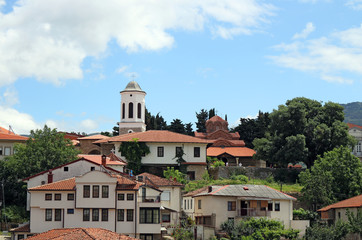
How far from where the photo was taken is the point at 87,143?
9100cm

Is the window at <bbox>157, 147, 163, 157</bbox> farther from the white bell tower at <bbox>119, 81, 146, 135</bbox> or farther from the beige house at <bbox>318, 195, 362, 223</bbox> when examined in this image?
the white bell tower at <bbox>119, 81, 146, 135</bbox>

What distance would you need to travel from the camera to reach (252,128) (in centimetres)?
10462

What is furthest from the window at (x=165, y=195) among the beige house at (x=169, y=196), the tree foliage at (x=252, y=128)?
the tree foliage at (x=252, y=128)

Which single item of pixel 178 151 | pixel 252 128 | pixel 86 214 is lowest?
pixel 86 214

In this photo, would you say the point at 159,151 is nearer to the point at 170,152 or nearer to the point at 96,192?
the point at 170,152

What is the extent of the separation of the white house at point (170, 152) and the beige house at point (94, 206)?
19.5m

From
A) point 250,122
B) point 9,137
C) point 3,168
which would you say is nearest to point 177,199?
point 3,168

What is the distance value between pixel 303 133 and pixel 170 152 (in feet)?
54.0

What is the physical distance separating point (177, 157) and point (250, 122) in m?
34.2

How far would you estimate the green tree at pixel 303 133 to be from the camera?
74688mm

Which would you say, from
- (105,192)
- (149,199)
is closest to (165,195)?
(149,199)

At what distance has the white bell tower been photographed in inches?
3703

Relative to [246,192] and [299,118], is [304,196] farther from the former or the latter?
[299,118]

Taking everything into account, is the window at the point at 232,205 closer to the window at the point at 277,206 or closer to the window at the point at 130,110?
the window at the point at 277,206
